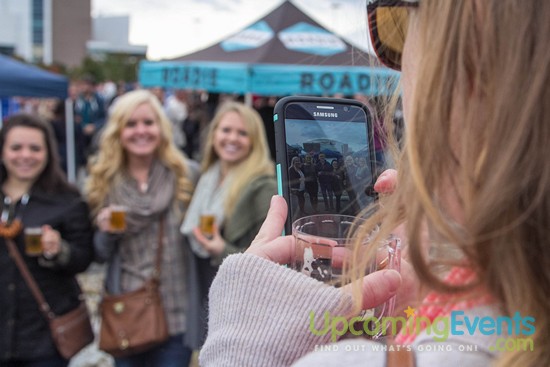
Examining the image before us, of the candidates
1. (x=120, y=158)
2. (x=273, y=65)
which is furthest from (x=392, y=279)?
(x=273, y=65)

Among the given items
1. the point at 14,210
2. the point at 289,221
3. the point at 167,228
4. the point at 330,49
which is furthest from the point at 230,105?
the point at 289,221

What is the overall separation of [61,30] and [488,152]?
62.9m

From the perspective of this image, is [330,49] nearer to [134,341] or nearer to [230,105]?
[230,105]

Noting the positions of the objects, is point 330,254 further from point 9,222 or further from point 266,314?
point 9,222

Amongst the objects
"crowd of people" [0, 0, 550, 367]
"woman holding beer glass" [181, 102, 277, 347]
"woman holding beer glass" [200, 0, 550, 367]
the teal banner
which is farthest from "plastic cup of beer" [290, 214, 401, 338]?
the teal banner

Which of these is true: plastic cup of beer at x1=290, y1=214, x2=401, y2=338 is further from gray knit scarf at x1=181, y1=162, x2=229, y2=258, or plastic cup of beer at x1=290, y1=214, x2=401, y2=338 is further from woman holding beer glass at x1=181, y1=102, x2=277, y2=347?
gray knit scarf at x1=181, y1=162, x2=229, y2=258

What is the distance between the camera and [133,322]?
2.94 meters

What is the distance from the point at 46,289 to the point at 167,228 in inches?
25.7

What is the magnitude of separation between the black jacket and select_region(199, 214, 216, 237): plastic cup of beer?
604 mm

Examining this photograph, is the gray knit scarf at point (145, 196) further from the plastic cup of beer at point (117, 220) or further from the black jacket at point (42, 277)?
the black jacket at point (42, 277)

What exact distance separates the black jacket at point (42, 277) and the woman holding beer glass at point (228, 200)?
1.78ft

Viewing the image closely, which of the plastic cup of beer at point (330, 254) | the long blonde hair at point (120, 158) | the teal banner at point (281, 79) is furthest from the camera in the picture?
the teal banner at point (281, 79)

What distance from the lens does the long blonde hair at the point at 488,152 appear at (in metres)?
0.62

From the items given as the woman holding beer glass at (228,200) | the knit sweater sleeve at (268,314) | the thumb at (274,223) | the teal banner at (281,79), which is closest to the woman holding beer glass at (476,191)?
the knit sweater sleeve at (268,314)
